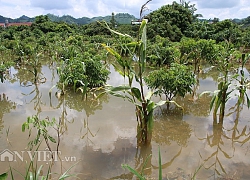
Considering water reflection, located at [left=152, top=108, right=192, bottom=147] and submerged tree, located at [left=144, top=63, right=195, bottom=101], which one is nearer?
water reflection, located at [left=152, top=108, right=192, bottom=147]

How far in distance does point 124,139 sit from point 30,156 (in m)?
1.72

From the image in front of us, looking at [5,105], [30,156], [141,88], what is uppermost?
[141,88]

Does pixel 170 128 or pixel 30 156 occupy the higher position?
pixel 170 128

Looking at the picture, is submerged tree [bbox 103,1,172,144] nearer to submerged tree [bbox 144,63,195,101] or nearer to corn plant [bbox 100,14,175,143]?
corn plant [bbox 100,14,175,143]

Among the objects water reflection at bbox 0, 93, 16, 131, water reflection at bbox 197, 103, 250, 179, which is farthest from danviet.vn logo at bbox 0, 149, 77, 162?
water reflection at bbox 197, 103, 250, 179

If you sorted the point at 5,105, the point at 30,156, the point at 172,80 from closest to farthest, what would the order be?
the point at 30,156 → the point at 172,80 → the point at 5,105

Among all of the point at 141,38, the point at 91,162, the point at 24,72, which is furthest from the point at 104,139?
the point at 24,72

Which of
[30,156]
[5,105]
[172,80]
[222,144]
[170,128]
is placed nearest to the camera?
[30,156]

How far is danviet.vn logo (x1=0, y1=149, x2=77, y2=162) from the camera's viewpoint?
12.9 feet

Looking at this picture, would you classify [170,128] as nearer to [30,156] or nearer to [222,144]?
[222,144]

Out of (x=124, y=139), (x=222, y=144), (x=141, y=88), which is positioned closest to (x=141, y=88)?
(x=141, y=88)

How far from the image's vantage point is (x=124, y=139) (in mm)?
4703

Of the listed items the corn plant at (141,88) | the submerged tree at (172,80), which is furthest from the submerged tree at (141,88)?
the submerged tree at (172,80)

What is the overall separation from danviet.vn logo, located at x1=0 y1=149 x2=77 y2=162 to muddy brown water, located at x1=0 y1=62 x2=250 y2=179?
0.02 m
